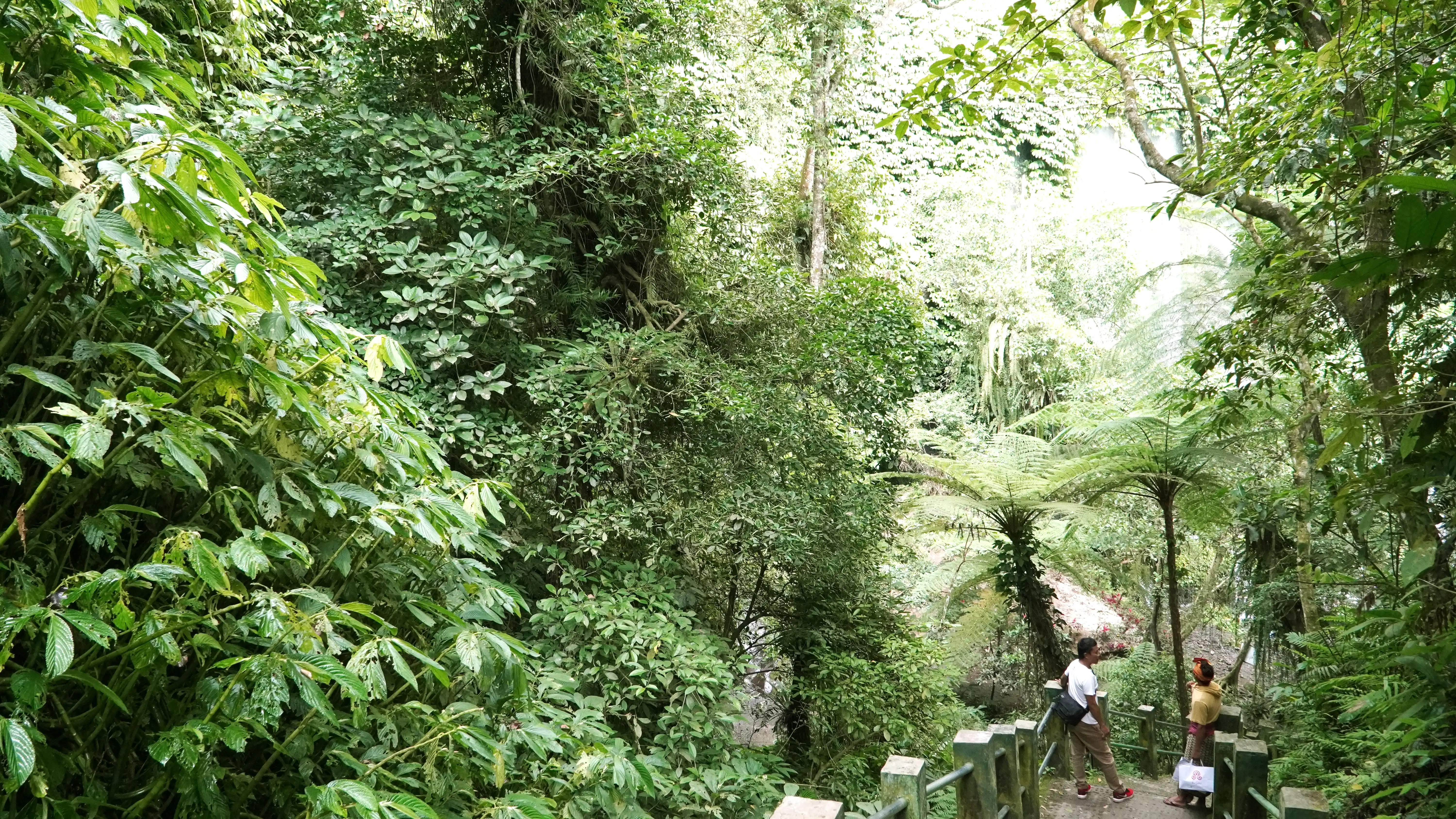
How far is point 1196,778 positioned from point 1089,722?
692mm

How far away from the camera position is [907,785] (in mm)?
3127

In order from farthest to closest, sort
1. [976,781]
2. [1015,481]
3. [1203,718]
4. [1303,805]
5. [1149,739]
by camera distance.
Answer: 1. [1015,481]
2. [1149,739]
3. [1203,718]
4. [976,781]
5. [1303,805]

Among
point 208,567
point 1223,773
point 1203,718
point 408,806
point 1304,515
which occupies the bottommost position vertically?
point 1223,773

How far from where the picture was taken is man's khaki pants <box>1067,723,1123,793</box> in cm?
573

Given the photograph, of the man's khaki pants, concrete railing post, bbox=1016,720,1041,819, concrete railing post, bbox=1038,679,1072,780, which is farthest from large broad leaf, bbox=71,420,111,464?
concrete railing post, bbox=1038,679,1072,780

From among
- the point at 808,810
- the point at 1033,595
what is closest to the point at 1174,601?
the point at 1033,595

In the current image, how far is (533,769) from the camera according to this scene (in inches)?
102

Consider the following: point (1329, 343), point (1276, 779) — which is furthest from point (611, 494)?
point (1276, 779)

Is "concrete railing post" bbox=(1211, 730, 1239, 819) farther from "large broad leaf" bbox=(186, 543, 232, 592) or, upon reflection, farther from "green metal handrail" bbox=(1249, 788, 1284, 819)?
"large broad leaf" bbox=(186, 543, 232, 592)

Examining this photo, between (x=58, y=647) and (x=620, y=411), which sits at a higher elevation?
(x=620, y=411)

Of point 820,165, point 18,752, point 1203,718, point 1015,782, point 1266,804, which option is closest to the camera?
point 18,752

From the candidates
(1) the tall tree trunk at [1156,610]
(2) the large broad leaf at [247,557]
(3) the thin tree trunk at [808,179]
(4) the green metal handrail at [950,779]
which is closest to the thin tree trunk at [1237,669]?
(1) the tall tree trunk at [1156,610]

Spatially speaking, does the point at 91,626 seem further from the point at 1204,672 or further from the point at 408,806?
the point at 1204,672

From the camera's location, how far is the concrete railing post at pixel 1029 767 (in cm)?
481
